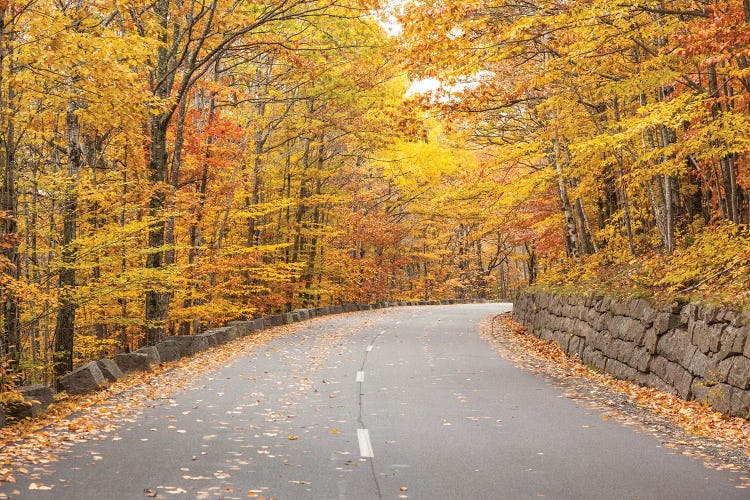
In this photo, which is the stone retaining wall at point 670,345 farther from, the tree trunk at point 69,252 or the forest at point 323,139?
the tree trunk at point 69,252

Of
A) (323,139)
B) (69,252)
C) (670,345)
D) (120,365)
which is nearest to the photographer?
(670,345)

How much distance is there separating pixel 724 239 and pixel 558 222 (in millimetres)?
13926

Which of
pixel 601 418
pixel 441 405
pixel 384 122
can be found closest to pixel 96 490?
pixel 441 405

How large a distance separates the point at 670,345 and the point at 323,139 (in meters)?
25.4

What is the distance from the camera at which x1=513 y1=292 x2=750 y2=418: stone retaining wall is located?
9.17m

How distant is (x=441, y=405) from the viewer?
416 inches

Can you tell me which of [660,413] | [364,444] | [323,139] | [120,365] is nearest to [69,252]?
[120,365]

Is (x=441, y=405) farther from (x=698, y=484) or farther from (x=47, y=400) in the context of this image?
(x=47, y=400)

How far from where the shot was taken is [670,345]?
37.1ft

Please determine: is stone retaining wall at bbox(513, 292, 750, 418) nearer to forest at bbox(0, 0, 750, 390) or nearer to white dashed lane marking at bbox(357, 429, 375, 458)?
forest at bbox(0, 0, 750, 390)

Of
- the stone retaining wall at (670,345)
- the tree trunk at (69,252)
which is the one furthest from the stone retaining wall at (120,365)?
the stone retaining wall at (670,345)

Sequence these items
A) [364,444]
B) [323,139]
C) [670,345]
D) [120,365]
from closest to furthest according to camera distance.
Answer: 1. [364,444]
2. [670,345]
3. [120,365]
4. [323,139]

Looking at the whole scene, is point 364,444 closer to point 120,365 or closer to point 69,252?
point 120,365

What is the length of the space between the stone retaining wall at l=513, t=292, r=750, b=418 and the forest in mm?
439
